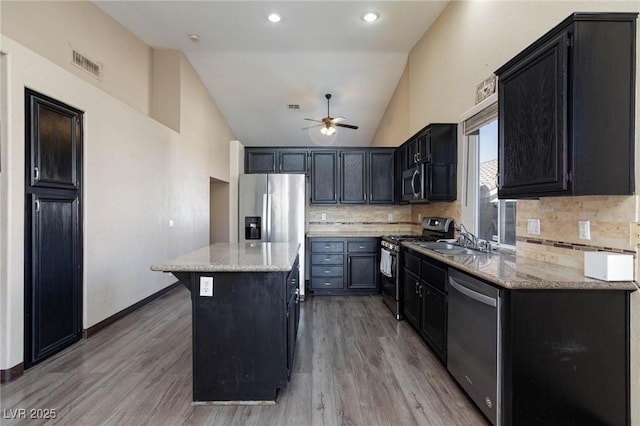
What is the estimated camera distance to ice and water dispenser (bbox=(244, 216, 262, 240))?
4832 millimetres

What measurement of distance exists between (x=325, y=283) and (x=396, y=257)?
1.40m

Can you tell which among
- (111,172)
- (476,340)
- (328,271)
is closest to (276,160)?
(328,271)

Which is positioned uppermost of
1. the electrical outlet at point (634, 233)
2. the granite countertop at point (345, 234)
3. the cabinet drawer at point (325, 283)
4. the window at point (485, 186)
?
the window at point (485, 186)

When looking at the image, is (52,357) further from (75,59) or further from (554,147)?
(554,147)

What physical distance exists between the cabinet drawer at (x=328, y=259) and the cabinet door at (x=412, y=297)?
133cm

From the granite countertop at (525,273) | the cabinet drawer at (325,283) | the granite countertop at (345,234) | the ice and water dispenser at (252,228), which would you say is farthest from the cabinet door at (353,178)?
the granite countertop at (525,273)

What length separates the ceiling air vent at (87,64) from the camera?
138 inches

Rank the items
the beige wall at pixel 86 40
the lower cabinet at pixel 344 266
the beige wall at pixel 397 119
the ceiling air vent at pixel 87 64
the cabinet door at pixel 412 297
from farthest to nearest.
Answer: the beige wall at pixel 397 119
the lower cabinet at pixel 344 266
the ceiling air vent at pixel 87 64
the cabinet door at pixel 412 297
the beige wall at pixel 86 40

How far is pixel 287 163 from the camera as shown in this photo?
5.21m

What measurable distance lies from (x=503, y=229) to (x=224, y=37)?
177 inches

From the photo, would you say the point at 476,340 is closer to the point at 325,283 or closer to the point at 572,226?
the point at 572,226

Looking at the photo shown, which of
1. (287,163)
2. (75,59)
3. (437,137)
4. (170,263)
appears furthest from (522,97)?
(75,59)

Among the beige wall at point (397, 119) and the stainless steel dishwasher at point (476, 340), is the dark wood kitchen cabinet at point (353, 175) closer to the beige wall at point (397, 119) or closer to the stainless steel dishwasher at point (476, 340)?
the beige wall at point (397, 119)

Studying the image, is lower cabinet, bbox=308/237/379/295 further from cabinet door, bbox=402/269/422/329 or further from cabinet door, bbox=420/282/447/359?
cabinet door, bbox=420/282/447/359
